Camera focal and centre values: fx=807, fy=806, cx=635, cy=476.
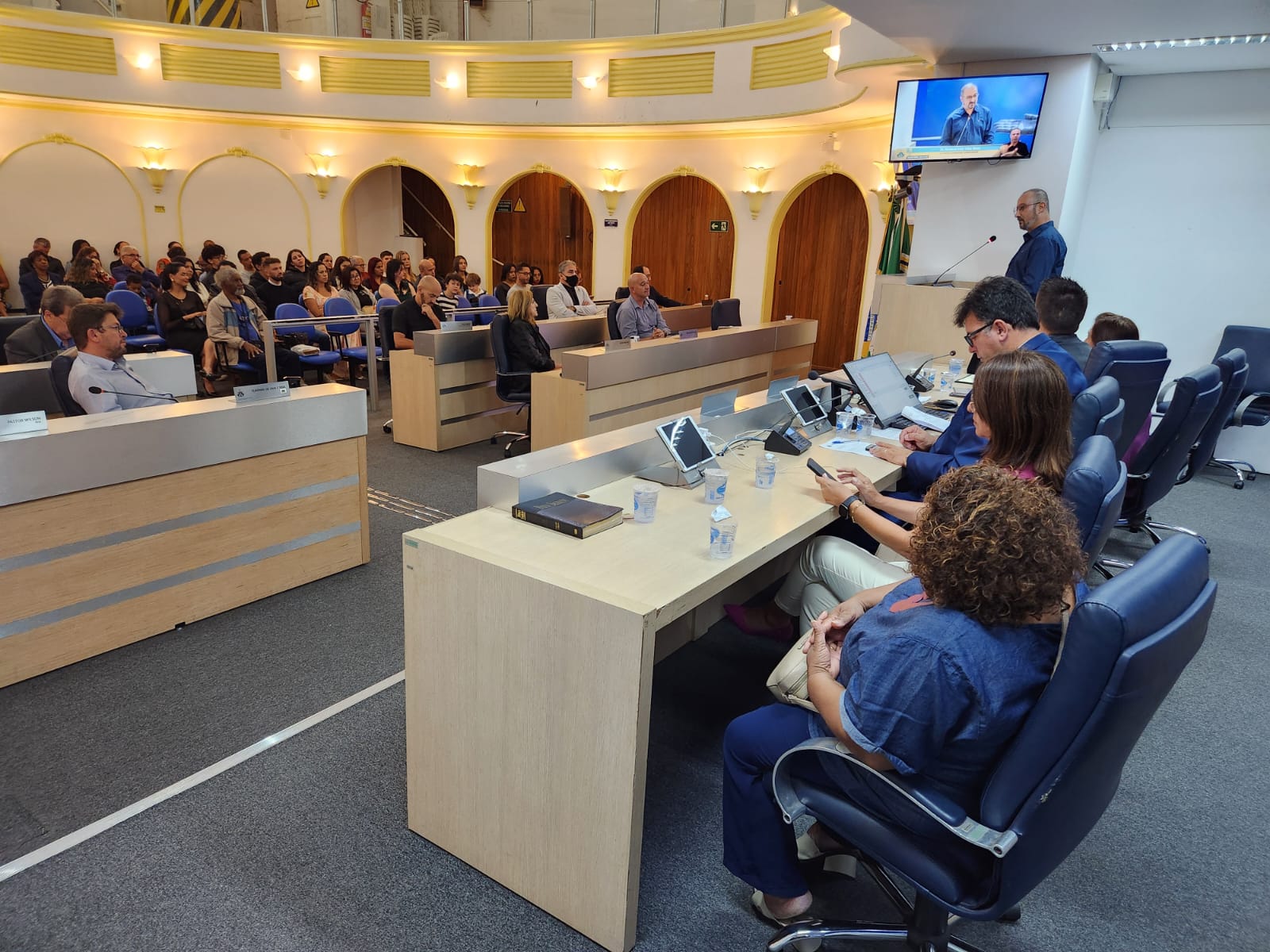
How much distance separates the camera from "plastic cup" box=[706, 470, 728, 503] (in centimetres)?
249

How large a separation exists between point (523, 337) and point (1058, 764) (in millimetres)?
4824

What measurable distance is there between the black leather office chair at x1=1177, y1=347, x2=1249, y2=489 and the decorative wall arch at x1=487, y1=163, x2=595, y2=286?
27.6ft

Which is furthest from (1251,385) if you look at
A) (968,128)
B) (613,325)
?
(613,325)

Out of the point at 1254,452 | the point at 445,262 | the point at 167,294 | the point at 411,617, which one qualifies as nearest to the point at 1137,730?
the point at 411,617

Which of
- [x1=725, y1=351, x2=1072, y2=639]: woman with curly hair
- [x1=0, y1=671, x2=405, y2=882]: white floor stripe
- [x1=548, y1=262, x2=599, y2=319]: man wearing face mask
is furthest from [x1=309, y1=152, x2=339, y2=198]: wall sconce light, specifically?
[x1=725, y1=351, x2=1072, y2=639]: woman with curly hair

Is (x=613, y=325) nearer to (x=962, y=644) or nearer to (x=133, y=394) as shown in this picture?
(x=133, y=394)

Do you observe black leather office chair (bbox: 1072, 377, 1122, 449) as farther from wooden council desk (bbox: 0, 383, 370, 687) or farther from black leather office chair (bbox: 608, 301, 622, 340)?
black leather office chair (bbox: 608, 301, 622, 340)

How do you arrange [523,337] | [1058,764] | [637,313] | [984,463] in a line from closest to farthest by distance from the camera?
[1058,764]
[984,463]
[523,337]
[637,313]

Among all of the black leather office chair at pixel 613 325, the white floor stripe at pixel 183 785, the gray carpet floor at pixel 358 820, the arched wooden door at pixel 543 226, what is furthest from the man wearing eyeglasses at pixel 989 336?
the arched wooden door at pixel 543 226

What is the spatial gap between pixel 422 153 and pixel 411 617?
11.1 meters

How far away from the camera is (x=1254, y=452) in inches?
242

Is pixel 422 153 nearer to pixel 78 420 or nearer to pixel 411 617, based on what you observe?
pixel 78 420

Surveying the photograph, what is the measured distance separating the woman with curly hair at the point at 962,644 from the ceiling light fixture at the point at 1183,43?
17.1ft

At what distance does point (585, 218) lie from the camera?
43.6 feet
